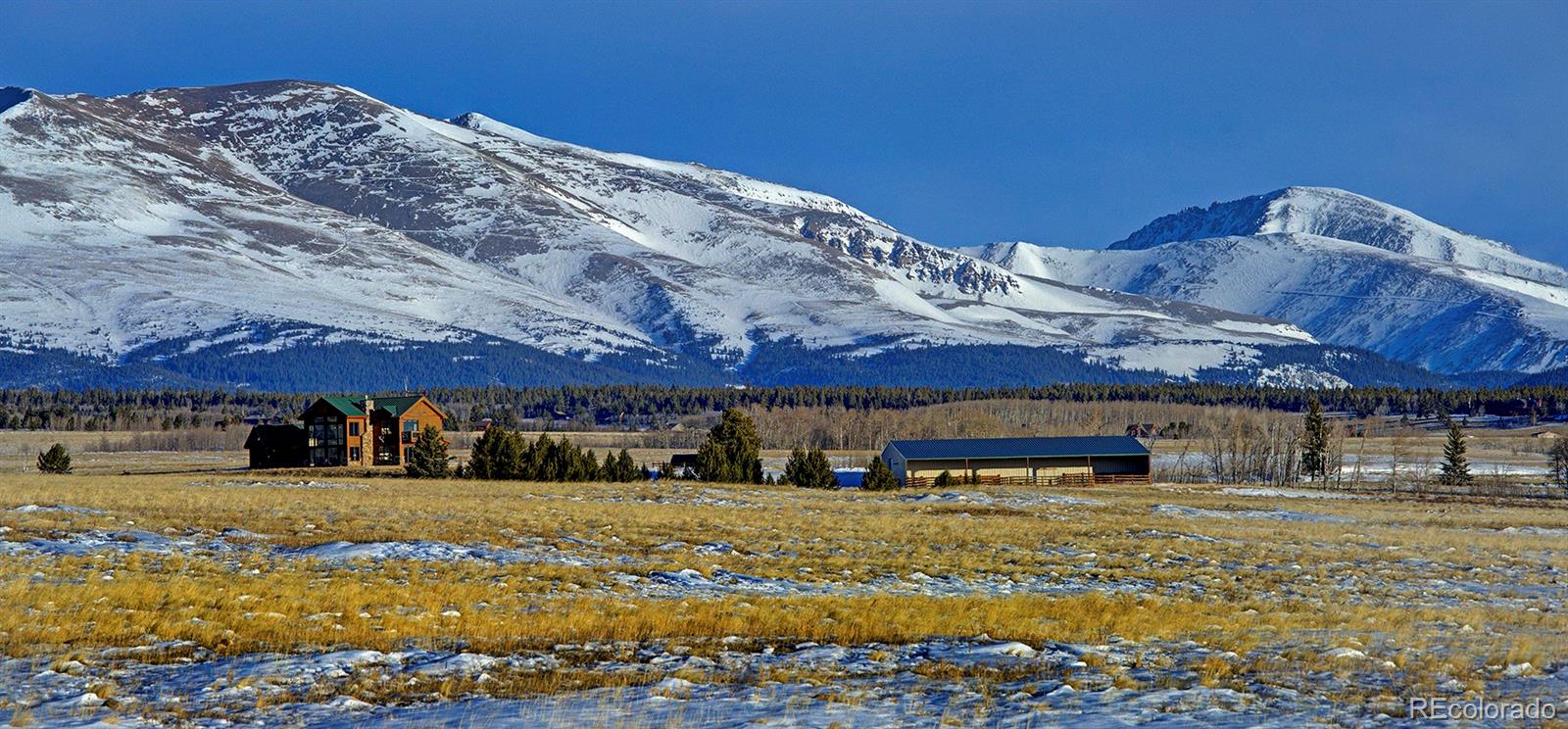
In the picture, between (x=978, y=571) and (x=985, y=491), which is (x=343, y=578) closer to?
(x=978, y=571)

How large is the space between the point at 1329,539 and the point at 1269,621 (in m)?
24.9

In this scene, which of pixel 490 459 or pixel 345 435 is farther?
pixel 345 435

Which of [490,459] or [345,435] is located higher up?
[345,435]

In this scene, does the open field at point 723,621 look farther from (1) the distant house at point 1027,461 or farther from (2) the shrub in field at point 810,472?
(1) the distant house at point 1027,461

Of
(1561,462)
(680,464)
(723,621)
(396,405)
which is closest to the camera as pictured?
(723,621)

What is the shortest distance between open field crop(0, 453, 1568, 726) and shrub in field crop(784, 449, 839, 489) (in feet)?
122

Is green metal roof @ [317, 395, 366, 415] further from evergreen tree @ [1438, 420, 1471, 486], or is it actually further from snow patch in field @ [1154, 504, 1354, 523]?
evergreen tree @ [1438, 420, 1471, 486]

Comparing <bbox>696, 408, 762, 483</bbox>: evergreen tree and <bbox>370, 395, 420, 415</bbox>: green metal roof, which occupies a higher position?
<bbox>370, 395, 420, 415</bbox>: green metal roof

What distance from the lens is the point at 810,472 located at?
268 ft

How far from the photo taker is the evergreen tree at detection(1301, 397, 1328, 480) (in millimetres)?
118688

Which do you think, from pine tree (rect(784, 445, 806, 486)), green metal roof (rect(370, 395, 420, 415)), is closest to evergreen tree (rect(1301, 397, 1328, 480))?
pine tree (rect(784, 445, 806, 486))

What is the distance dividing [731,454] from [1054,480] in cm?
3680

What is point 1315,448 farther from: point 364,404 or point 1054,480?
point 364,404

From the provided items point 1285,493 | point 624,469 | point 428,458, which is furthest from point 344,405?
point 1285,493
